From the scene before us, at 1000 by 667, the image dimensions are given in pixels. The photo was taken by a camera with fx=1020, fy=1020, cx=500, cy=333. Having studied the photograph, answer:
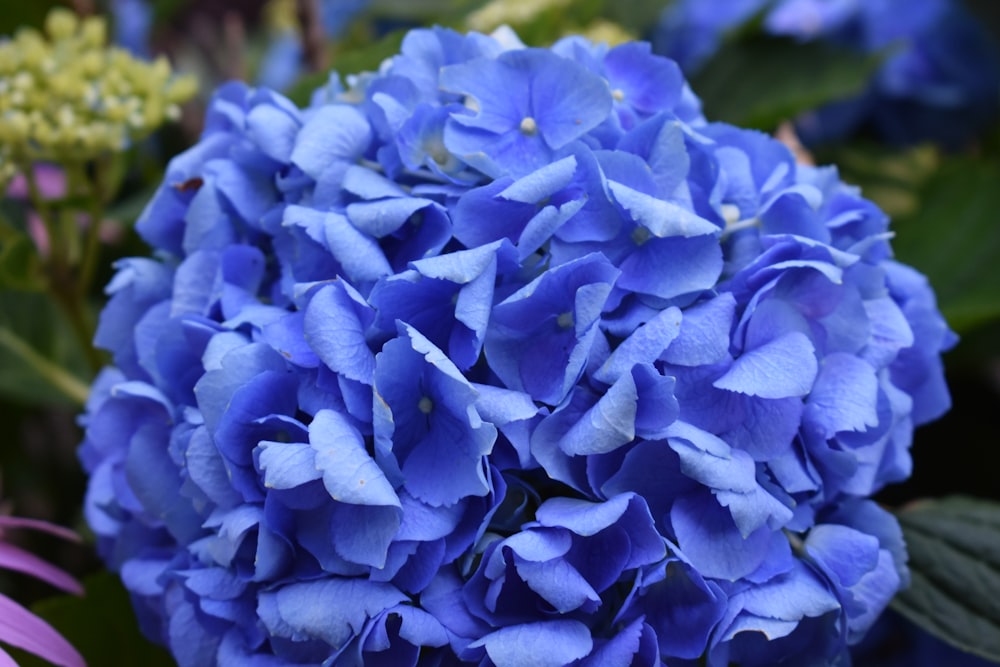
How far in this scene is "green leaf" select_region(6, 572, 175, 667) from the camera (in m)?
0.54

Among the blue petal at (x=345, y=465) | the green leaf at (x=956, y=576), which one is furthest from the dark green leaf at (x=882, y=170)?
the blue petal at (x=345, y=465)

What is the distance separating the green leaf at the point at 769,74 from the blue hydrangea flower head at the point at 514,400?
1.08 ft

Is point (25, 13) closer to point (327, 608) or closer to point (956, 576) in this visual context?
point (327, 608)

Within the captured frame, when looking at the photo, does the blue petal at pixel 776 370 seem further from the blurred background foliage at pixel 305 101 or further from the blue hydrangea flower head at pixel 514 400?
the blurred background foliage at pixel 305 101

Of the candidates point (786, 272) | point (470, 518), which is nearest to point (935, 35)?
point (786, 272)

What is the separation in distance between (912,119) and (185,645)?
806 mm

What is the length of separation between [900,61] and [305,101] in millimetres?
587

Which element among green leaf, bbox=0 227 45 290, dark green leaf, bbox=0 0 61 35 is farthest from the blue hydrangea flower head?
dark green leaf, bbox=0 0 61 35

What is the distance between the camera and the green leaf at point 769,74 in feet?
2.51

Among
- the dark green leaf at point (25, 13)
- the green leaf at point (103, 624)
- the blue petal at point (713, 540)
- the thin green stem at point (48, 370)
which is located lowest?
the green leaf at point (103, 624)

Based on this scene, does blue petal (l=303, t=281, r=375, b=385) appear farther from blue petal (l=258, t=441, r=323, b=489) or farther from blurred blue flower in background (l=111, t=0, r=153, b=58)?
blurred blue flower in background (l=111, t=0, r=153, b=58)

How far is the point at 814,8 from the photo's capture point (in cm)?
87

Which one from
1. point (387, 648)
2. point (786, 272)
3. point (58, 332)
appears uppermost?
point (786, 272)

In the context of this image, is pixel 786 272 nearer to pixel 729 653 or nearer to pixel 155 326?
pixel 729 653
